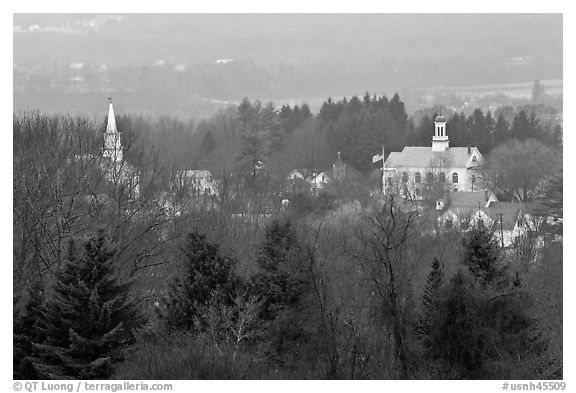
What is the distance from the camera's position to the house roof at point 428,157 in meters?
51.1

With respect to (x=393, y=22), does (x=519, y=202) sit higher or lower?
lower

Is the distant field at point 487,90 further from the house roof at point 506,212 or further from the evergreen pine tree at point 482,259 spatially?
the evergreen pine tree at point 482,259

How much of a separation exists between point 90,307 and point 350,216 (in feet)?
66.9

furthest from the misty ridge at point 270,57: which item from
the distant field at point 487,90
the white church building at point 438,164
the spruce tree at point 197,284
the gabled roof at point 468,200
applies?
the spruce tree at point 197,284

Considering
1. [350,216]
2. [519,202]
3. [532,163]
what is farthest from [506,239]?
[532,163]

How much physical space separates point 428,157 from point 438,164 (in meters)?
0.92

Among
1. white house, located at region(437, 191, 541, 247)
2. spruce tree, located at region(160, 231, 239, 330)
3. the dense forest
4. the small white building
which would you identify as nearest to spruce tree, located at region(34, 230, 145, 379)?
the dense forest

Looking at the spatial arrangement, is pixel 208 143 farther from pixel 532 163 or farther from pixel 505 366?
pixel 505 366

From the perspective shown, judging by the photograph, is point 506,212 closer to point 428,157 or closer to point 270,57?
point 428,157

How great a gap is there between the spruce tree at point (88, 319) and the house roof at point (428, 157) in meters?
36.8

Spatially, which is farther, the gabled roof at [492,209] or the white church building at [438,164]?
the white church building at [438,164]

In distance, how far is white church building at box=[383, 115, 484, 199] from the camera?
1933 inches

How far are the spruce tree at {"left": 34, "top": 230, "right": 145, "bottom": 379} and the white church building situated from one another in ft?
111

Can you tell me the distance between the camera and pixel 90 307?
46.6ft
